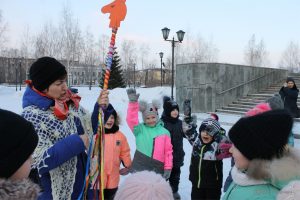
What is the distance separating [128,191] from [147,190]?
0.10 meters

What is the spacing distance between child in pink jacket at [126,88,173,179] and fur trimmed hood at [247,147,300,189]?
2.26 meters

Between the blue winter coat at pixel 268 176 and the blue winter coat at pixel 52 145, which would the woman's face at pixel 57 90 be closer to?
the blue winter coat at pixel 52 145

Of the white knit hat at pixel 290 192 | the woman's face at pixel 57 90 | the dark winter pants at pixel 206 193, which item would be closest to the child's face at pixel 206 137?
the dark winter pants at pixel 206 193

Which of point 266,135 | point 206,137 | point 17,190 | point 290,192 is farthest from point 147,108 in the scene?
point 17,190

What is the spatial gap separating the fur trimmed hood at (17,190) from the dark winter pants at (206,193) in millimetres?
2866

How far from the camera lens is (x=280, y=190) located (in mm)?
1647

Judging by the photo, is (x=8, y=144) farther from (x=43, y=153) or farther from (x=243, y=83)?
(x=243, y=83)

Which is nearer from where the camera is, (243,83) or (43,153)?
(43,153)

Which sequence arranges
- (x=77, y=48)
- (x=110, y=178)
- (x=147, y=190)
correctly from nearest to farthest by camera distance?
1. (x=147, y=190)
2. (x=110, y=178)
3. (x=77, y=48)

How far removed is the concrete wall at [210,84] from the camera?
1518 cm

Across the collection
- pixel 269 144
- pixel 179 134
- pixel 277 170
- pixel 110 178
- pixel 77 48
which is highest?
pixel 77 48

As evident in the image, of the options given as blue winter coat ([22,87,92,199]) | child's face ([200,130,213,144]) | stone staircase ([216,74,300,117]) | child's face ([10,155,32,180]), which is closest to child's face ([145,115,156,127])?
child's face ([200,130,213,144])

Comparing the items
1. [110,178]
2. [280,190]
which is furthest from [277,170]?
[110,178]

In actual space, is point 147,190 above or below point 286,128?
below
